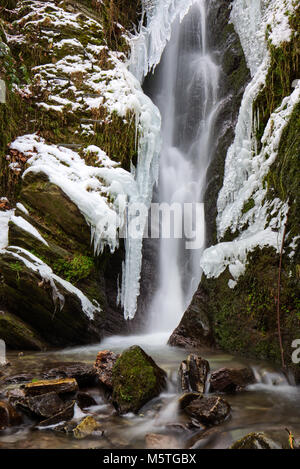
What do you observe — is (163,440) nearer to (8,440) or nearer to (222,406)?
(222,406)

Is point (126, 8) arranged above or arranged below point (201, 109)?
above

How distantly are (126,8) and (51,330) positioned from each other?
9.68 m

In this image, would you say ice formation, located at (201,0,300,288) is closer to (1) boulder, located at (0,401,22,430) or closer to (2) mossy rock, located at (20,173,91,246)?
(2) mossy rock, located at (20,173,91,246)

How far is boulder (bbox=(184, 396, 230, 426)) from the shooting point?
2.68 meters

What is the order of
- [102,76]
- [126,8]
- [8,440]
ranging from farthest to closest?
[126,8]
[102,76]
[8,440]

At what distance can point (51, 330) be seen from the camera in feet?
18.2

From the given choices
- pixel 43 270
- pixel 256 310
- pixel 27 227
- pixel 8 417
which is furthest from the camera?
pixel 27 227

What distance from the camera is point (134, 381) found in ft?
10.1

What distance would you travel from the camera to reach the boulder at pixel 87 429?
8.08 feet

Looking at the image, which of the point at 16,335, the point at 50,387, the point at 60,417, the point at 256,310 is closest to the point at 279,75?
the point at 256,310

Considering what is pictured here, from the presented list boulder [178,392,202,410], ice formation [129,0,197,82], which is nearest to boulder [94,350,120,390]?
boulder [178,392,202,410]

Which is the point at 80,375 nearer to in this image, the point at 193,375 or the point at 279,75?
the point at 193,375

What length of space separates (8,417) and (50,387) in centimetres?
43
